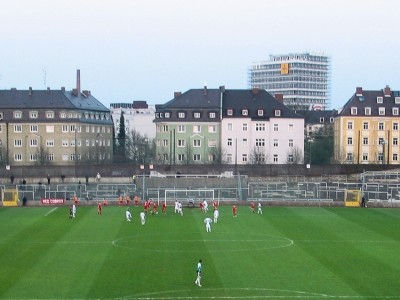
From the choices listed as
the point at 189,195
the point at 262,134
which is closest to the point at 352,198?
the point at 189,195

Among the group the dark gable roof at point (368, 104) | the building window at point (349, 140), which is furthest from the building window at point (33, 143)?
the building window at point (349, 140)

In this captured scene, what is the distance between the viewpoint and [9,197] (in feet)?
269

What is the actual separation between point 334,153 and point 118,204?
5794 cm

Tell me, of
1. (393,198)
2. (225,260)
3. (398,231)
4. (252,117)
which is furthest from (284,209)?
(252,117)

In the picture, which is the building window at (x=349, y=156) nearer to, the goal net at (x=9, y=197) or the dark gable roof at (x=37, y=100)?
the dark gable roof at (x=37, y=100)

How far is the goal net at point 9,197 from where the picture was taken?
8119 centimetres

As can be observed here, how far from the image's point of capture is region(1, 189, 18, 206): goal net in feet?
266

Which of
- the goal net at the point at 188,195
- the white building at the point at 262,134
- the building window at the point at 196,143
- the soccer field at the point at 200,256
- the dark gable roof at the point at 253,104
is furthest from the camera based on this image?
the building window at the point at 196,143

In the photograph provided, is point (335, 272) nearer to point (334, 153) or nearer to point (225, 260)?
point (225, 260)

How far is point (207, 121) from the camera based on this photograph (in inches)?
5034

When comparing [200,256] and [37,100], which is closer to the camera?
[200,256]

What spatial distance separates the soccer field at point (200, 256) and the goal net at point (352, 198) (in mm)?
6681

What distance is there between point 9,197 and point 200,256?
37.5 m

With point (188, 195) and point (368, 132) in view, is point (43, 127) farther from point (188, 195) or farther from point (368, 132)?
point (188, 195)
